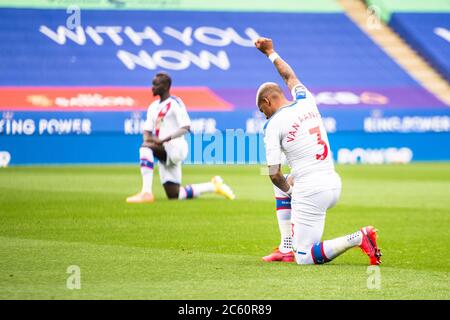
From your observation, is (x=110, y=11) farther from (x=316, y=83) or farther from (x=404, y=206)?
(x=404, y=206)

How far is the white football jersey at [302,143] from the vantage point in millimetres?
8852

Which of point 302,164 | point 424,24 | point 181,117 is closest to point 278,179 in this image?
point 302,164

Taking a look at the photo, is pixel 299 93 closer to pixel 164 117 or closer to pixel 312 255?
pixel 312 255

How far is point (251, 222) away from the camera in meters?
13.4

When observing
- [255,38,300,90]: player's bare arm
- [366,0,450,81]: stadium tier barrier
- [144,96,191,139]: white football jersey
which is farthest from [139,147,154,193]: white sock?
[366,0,450,81]: stadium tier barrier

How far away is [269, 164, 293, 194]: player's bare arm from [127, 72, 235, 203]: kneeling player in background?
7.21 meters

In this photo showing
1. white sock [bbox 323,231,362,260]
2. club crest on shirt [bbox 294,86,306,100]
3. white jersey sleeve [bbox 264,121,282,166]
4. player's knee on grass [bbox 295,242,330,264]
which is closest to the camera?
white sock [bbox 323,231,362,260]

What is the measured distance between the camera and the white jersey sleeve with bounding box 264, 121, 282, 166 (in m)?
8.77

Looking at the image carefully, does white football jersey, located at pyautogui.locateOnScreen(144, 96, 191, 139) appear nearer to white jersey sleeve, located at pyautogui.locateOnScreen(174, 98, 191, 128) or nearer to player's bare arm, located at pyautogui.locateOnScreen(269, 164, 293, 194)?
white jersey sleeve, located at pyautogui.locateOnScreen(174, 98, 191, 128)

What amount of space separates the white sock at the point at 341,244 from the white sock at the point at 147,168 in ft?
25.5

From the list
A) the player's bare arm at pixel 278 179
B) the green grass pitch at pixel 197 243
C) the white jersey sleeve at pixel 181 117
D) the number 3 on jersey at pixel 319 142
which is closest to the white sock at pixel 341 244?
the green grass pitch at pixel 197 243

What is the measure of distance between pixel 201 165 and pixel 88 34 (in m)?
6.79

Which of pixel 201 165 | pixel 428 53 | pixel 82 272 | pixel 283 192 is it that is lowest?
pixel 82 272

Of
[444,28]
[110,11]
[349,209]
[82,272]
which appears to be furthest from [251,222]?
[444,28]
